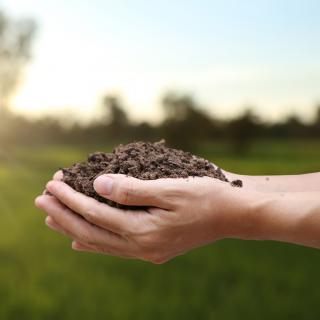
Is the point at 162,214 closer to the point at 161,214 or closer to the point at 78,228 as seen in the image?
the point at 161,214

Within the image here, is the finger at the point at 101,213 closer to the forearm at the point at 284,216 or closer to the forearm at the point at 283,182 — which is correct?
the forearm at the point at 284,216

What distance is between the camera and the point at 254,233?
1961mm

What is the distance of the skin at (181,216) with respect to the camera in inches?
72.4

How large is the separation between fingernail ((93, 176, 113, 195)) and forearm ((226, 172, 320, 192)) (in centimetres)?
69

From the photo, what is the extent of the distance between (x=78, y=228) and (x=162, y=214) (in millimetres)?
362

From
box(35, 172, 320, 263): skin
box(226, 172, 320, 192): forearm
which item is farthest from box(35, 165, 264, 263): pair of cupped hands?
box(226, 172, 320, 192): forearm

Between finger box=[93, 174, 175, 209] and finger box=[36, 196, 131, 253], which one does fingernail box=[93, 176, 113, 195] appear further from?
finger box=[36, 196, 131, 253]

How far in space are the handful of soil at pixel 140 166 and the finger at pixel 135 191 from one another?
9cm

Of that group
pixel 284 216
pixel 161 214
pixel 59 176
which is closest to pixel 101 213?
pixel 161 214

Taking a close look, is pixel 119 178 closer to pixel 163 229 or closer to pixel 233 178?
pixel 163 229

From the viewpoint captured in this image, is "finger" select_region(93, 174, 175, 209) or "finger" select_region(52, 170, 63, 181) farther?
"finger" select_region(52, 170, 63, 181)

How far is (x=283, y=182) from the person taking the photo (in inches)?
93.0

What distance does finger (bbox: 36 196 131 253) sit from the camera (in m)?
1.97

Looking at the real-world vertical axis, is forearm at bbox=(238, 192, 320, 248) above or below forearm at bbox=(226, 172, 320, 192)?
below
